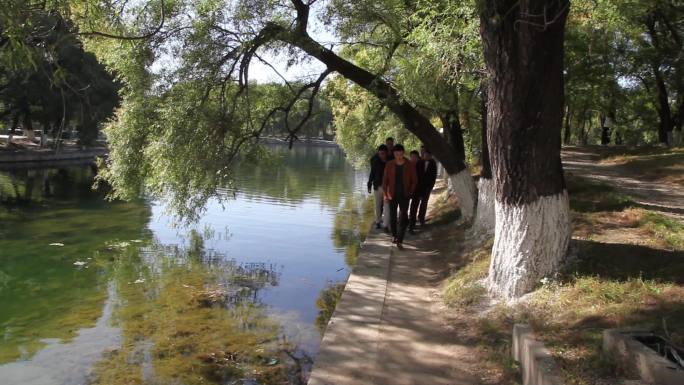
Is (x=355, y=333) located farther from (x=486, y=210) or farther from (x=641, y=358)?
(x=486, y=210)

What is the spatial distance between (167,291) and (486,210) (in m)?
5.48

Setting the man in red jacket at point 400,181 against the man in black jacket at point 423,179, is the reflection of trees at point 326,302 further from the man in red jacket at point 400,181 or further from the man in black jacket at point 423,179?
the man in black jacket at point 423,179

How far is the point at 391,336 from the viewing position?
5.98m

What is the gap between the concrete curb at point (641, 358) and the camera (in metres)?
3.46

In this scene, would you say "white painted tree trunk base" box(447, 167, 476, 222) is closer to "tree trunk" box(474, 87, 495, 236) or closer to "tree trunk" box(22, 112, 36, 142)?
"tree trunk" box(474, 87, 495, 236)

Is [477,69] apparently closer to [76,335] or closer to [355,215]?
[76,335]

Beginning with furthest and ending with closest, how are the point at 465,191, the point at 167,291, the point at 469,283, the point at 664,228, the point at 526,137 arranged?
the point at 465,191 → the point at 167,291 → the point at 664,228 → the point at 469,283 → the point at 526,137

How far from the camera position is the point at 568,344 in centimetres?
470

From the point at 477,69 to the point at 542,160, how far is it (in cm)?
361

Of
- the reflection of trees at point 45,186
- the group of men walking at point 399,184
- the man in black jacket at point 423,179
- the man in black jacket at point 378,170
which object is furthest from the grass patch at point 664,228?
the reflection of trees at point 45,186

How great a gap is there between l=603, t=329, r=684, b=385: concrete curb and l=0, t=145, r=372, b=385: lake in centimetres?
314

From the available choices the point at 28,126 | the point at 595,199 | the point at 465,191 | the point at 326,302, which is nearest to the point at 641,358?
the point at 326,302

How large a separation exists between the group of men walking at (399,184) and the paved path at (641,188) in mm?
3746

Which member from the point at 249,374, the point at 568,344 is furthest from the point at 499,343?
the point at 249,374
